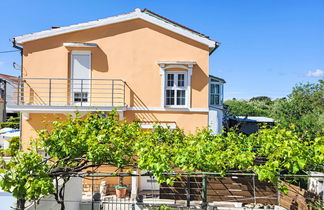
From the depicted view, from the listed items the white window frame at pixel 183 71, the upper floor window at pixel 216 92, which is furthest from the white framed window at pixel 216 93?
the white window frame at pixel 183 71

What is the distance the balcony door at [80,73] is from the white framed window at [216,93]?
7.37 m

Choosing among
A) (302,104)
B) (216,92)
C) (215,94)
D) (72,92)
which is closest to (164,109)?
(215,94)

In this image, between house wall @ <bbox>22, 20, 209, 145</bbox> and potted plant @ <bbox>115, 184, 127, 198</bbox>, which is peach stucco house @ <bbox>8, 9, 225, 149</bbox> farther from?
potted plant @ <bbox>115, 184, 127, 198</bbox>

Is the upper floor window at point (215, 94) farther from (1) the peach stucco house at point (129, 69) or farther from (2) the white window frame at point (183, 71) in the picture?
(2) the white window frame at point (183, 71)

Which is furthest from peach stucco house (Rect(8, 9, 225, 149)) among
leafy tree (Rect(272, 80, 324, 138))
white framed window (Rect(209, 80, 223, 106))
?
leafy tree (Rect(272, 80, 324, 138))

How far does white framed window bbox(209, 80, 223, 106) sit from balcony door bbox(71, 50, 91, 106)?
7.37 m

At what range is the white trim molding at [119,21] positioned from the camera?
11461mm

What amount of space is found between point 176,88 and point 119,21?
176 inches

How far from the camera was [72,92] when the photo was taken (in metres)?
11.8

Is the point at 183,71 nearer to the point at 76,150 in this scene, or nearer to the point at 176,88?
the point at 176,88

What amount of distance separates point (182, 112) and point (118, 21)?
18.5ft

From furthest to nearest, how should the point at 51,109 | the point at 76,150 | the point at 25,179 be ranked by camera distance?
1. the point at 51,109
2. the point at 76,150
3. the point at 25,179

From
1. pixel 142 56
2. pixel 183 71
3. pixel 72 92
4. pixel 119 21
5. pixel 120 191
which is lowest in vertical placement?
pixel 120 191

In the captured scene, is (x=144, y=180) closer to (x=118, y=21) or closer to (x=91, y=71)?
(x=91, y=71)
